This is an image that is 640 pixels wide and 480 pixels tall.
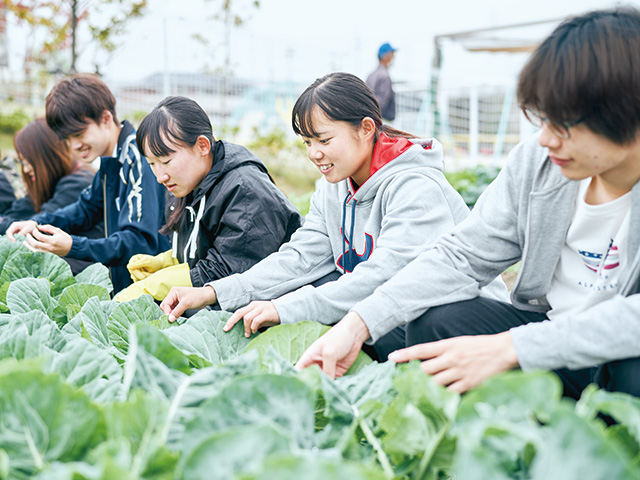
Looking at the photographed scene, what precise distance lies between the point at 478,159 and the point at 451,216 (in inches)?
408

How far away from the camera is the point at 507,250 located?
5.07ft

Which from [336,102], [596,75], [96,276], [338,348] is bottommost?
[96,276]

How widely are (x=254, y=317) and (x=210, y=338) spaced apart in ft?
0.44

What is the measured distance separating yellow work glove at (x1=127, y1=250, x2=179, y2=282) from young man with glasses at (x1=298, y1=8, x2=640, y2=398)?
130 cm

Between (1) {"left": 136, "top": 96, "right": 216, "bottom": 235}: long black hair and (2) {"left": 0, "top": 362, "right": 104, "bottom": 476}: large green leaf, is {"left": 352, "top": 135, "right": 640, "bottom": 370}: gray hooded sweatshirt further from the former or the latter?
(1) {"left": 136, "top": 96, "right": 216, "bottom": 235}: long black hair

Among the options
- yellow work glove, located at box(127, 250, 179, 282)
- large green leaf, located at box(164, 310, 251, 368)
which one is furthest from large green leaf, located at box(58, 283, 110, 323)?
large green leaf, located at box(164, 310, 251, 368)

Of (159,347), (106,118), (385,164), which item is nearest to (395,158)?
(385,164)

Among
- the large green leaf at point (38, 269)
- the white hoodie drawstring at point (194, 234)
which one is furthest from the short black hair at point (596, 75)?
the large green leaf at point (38, 269)

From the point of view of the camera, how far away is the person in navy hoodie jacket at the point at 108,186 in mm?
2688

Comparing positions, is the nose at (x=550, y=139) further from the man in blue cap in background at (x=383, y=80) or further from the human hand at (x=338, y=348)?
the man in blue cap in background at (x=383, y=80)

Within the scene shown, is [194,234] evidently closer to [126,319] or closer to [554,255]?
[126,319]

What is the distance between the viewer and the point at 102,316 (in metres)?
1.79

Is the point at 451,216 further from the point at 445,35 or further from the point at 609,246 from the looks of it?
the point at 445,35

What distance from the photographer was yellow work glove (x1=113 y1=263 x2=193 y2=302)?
7.20ft
